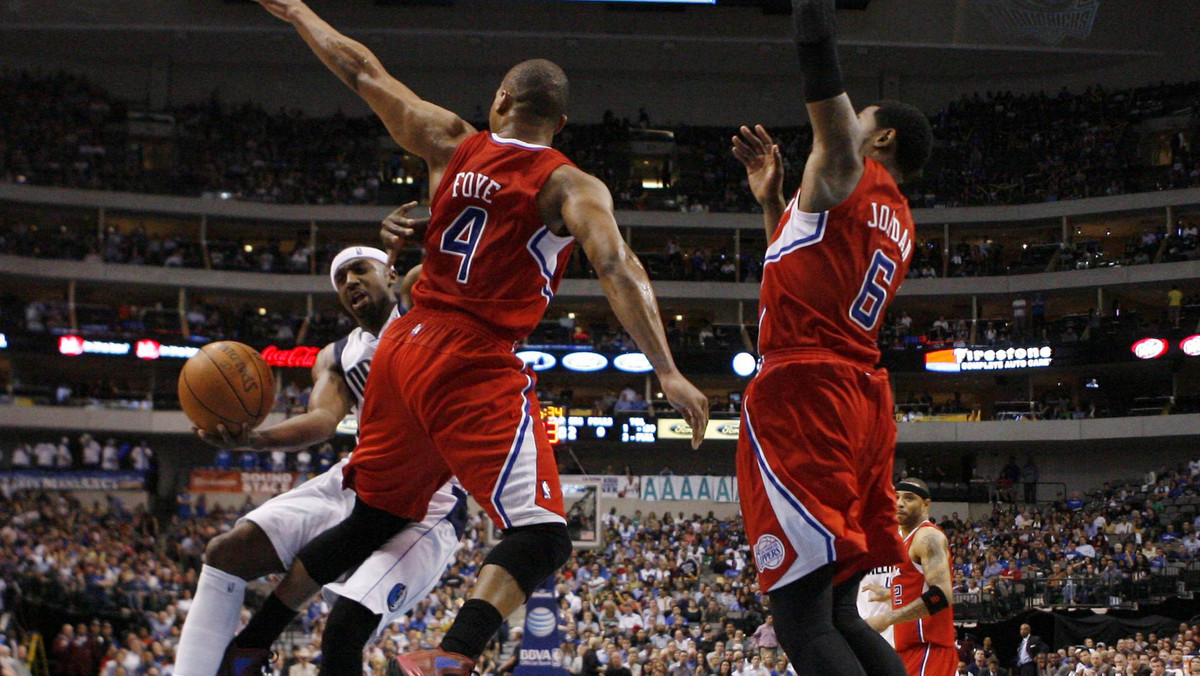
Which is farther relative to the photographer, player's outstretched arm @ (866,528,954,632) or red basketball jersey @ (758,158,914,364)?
player's outstretched arm @ (866,528,954,632)

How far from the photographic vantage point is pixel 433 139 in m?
4.82

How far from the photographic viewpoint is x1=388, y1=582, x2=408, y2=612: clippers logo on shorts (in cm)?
517

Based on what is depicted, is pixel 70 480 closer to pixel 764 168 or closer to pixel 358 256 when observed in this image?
pixel 358 256

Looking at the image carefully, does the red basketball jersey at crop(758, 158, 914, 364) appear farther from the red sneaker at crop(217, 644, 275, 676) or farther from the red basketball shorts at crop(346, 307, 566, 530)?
the red sneaker at crop(217, 644, 275, 676)

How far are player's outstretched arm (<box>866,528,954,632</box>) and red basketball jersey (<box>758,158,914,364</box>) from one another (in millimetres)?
2771

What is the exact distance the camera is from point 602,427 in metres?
35.2

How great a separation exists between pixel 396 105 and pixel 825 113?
1.83 m

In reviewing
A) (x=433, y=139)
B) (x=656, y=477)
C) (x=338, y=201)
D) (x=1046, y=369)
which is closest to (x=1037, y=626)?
(x=656, y=477)

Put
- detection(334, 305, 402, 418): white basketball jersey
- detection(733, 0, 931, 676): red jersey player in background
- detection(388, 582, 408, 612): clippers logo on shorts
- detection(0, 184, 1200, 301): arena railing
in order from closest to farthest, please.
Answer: detection(733, 0, 931, 676): red jersey player in background < detection(388, 582, 408, 612): clippers logo on shorts < detection(334, 305, 402, 418): white basketball jersey < detection(0, 184, 1200, 301): arena railing

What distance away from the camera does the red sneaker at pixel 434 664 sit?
368cm

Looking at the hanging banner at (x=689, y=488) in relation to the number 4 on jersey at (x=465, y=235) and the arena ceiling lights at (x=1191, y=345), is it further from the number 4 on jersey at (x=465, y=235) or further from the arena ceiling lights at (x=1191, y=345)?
the number 4 on jersey at (x=465, y=235)

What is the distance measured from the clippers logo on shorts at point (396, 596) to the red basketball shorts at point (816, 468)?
1720 millimetres

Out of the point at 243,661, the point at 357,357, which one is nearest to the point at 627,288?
the point at 357,357

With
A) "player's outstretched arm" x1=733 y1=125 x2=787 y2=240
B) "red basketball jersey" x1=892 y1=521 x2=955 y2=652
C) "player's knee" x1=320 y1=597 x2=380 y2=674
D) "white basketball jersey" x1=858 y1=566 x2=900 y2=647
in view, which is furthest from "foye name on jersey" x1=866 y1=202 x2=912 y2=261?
"white basketball jersey" x1=858 y1=566 x2=900 y2=647
